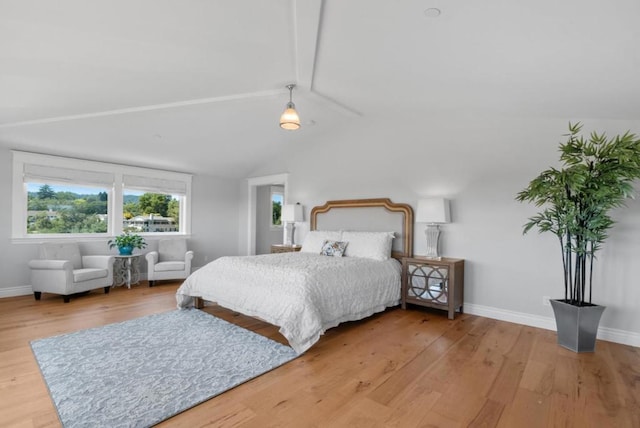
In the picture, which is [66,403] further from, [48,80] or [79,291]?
[79,291]

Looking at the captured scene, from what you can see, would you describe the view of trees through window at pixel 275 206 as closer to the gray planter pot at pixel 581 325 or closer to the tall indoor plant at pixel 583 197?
the tall indoor plant at pixel 583 197

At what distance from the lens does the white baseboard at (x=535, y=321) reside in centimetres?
311

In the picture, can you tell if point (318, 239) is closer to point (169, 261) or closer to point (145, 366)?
point (169, 261)

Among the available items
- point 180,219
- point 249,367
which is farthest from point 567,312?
point 180,219

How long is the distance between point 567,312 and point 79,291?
581 centimetres

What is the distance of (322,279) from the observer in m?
3.17

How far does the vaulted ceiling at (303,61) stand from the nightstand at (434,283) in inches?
74.2

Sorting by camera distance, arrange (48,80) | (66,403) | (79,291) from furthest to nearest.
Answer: (79,291) → (48,80) → (66,403)

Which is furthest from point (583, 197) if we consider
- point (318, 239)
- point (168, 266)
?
point (168, 266)

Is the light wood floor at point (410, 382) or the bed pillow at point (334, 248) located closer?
the light wood floor at point (410, 382)

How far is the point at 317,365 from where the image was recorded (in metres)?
2.59

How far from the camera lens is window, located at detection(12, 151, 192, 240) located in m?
4.74

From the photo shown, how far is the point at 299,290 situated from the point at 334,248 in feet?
5.44

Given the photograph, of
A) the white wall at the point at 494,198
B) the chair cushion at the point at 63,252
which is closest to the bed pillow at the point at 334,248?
the white wall at the point at 494,198
